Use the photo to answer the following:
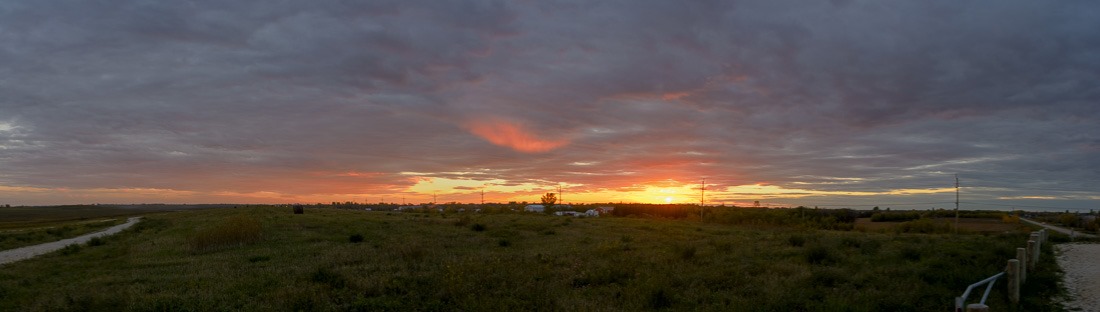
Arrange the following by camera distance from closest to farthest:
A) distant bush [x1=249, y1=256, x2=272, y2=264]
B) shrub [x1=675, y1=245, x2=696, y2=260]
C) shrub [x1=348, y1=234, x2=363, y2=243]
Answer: shrub [x1=675, y1=245, x2=696, y2=260]
distant bush [x1=249, y1=256, x2=272, y2=264]
shrub [x1=348, y1=234, x2=363, y2=243]

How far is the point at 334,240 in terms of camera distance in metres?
27.0

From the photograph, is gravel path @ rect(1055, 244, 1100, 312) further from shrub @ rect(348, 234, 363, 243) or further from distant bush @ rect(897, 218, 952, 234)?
shrub @ rect(348, 234, 363, 243)

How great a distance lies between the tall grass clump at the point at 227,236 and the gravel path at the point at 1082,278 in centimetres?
2768

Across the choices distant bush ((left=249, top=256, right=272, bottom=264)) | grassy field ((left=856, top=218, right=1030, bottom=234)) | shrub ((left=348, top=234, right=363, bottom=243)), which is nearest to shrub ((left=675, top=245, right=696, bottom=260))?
distant bush ((left=249, top=256, right=272, bottom=264))

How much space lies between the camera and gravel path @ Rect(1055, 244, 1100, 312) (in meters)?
11.2

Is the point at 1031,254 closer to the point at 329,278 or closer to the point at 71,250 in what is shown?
the point at 329,278

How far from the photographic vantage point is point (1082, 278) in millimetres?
14586

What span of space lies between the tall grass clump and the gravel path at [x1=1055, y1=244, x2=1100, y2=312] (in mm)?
27680

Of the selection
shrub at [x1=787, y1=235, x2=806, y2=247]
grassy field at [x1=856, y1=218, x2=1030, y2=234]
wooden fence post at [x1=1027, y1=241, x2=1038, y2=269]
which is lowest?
grassy field at [x1=856, y1=218, x2=1030, y2=234]

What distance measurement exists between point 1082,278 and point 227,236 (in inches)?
1187

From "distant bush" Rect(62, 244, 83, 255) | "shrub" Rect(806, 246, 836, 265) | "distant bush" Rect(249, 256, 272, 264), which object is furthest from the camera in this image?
"distant bush" Rect(62, 244, 83, 255)

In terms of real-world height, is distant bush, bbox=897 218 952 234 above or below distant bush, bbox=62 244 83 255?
above

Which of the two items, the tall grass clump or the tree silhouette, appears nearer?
the tall grass clump

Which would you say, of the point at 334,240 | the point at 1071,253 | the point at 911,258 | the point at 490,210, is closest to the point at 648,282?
the point at 911,258
